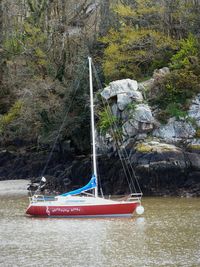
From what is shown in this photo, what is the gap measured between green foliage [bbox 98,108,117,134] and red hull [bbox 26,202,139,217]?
11634 millimetres

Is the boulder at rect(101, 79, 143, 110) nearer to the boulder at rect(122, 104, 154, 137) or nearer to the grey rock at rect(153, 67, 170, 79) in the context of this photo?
the boulder at rect(122, 104, 154, 137)

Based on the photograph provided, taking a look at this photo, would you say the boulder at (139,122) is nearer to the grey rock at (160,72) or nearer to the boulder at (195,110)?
the boulder at (195,110)

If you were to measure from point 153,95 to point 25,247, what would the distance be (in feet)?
73.0

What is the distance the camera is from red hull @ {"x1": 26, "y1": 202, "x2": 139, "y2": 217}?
33.5 m

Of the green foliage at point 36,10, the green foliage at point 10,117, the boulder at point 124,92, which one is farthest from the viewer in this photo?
the green foliage at point 36,10

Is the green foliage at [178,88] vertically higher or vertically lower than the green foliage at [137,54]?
lower

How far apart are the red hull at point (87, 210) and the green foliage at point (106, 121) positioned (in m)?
11.6

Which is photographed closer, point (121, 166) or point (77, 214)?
point (77, 214)

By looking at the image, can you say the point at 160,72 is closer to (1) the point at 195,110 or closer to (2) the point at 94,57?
(1) the point at 195,110

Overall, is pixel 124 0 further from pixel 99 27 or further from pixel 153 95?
pixel 153 95

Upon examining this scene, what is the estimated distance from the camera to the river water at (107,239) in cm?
2305

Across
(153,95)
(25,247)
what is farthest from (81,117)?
(25,247)

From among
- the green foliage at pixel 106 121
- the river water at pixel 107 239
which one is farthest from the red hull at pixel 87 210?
the green foliage at pixel 106 121

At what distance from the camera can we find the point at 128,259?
23.2 metres
